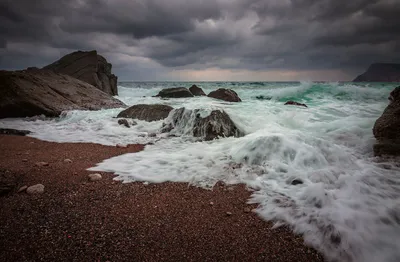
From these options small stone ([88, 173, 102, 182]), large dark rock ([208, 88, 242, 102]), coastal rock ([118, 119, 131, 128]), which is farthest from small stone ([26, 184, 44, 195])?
large dark rock ([208, 88, 242, 102])

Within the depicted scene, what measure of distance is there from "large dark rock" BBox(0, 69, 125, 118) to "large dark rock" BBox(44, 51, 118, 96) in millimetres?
4004

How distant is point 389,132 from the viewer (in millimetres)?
3527

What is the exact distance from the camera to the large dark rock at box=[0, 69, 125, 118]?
246 inches

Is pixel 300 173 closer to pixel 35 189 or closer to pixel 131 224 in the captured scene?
pixel 131 224

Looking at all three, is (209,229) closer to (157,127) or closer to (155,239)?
(155,239)

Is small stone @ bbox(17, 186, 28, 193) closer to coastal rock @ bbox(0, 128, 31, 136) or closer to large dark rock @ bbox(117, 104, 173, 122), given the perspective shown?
coastal rock @ bbox(0, 128, 31, 136)

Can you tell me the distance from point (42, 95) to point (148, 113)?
3.69 m

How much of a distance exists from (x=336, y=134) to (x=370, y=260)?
394cm

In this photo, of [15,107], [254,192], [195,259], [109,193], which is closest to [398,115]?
[254,192]

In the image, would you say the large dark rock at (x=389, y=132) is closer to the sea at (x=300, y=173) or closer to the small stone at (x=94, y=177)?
the sea at (x=300, y=173)

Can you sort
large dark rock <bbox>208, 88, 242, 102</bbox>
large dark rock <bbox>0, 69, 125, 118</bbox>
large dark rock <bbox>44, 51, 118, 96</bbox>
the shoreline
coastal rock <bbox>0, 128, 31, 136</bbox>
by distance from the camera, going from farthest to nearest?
1. large dark rock <bbox>208, 88, 242, 102</bbox>
2. large dark rock <bbox>44, 51, 118, 96</bbox>
3. large dark rock <bbox>0, 69, 125, 118</bbox>
4. coastal rock <bbox>0, 128, 31, 136</bbox>
5. the shoreline

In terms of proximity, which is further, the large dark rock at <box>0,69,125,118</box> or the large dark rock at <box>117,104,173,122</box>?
the large dark rock at <box>117,104,173,122</box>

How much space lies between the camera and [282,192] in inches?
92.7

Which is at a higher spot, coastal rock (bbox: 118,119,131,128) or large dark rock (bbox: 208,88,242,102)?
large dark rock (bbox: 208,88,242,102)
